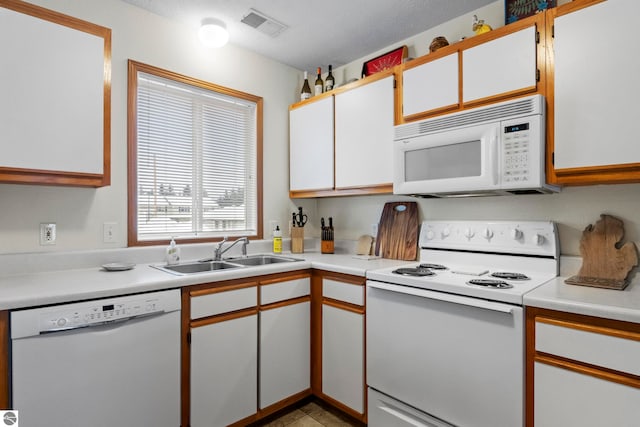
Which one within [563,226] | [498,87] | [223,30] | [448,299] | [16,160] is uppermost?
[223,30]

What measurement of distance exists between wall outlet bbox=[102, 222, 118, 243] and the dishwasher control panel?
0.67m

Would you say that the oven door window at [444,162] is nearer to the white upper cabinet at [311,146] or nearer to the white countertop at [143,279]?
the white countertop at [143,279]

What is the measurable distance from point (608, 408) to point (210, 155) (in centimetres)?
251

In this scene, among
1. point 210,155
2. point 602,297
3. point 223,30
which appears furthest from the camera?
point 210,155

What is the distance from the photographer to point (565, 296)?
4.41 ft

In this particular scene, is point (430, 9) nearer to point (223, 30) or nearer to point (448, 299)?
point (223, 30)

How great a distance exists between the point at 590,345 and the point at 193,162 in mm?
2380

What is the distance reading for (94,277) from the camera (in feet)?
5.62

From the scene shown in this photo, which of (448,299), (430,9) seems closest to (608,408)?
(448,299)

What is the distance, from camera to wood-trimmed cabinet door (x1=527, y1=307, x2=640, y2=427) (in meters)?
1.15

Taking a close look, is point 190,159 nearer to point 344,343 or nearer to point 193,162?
point 193,162

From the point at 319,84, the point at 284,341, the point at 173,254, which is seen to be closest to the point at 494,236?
the point at 284,341

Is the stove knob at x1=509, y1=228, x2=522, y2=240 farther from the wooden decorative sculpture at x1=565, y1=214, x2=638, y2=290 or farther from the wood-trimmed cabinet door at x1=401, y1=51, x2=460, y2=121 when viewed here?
the wood-trimmed cabinet door at x1=401, y1=51, x2=460, y2=121

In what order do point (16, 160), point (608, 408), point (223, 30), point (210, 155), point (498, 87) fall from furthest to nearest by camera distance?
point (210, 155) < point (223, 30) < point (498, 87) < point (16, 160) < point (608, 408)
